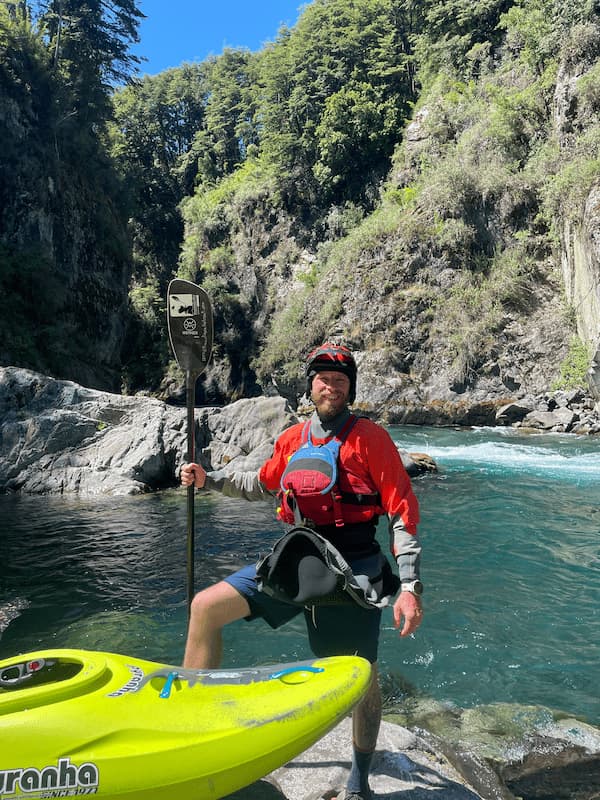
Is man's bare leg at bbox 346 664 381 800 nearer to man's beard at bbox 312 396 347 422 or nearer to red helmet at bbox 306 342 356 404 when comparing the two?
man's beard at bbox 312 396 347 422

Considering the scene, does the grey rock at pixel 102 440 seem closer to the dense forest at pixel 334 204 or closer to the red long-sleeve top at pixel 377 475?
the red long-sleeve top at pixel 377 475

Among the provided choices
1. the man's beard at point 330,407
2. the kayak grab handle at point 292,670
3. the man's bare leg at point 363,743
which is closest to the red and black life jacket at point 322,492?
the man's beard at point 330,407

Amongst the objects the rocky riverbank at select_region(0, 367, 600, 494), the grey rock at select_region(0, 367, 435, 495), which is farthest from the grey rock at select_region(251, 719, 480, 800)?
the rocky riverbank at select_region(0, 367, 600, 494)

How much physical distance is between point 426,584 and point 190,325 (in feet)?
10.7

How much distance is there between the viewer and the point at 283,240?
1240 inches

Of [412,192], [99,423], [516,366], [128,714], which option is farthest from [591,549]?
[412,192]

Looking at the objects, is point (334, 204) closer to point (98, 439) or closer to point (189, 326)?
point (98, 439)

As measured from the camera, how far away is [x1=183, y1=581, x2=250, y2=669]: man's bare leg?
2.16 meters

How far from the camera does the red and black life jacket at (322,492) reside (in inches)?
86.5

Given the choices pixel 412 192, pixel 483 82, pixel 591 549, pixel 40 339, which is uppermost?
pixel 483 82

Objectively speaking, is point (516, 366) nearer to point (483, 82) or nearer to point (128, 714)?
point (483, 82)

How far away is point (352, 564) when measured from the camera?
2188 millimetres

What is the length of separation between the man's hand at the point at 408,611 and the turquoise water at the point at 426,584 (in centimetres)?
152

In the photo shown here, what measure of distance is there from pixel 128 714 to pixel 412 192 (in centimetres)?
2529
